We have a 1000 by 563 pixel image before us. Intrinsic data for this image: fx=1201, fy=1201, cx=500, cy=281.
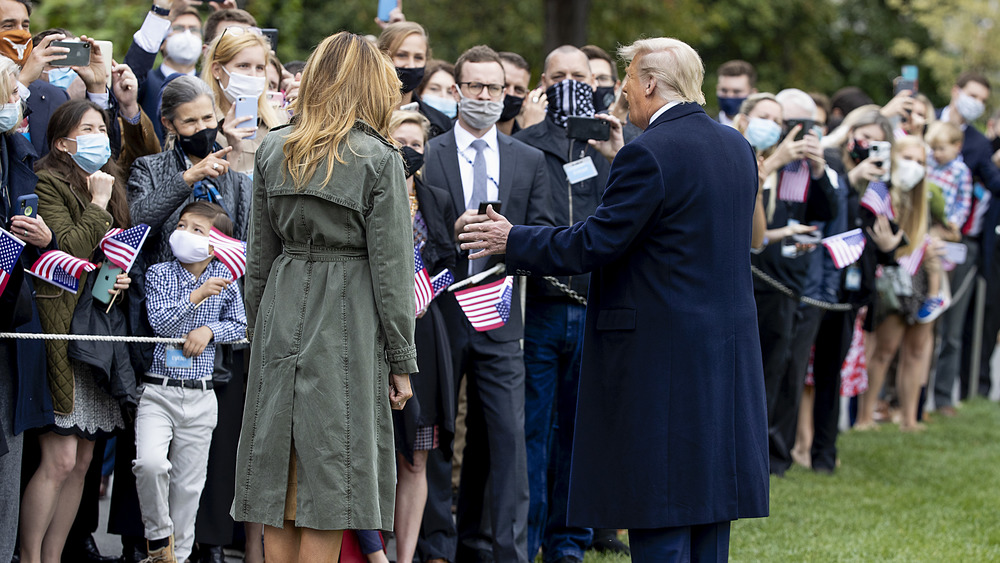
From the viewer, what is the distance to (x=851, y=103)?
11.3 m

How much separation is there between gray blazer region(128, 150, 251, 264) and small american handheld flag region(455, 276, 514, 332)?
117 centimetres

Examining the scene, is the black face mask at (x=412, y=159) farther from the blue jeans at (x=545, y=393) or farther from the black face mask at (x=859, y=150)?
the black face mask at (x=859, y=150)

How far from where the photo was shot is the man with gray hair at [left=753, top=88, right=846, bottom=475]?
27.2 ft

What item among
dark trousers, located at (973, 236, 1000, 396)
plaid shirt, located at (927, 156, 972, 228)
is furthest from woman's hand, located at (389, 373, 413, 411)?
dark trousers, located at (973, 236, 1000, 396)

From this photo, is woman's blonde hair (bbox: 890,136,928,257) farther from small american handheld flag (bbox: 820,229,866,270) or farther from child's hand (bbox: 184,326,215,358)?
child's hand (bbox: 184,326,215,358)

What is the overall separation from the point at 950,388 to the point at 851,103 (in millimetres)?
3129

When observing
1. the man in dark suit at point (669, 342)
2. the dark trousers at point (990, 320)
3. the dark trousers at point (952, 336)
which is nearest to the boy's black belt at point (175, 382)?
the man in dark suit at point (669, 342)

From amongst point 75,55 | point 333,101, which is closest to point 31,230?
point 75,55

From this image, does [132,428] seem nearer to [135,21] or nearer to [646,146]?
[646,146]

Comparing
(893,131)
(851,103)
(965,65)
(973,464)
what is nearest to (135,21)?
(851,103)

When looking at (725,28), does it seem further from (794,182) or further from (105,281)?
(105,281)

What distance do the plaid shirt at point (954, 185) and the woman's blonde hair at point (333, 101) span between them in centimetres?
786

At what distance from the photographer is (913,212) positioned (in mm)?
9867

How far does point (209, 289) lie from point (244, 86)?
1404 millimetres
